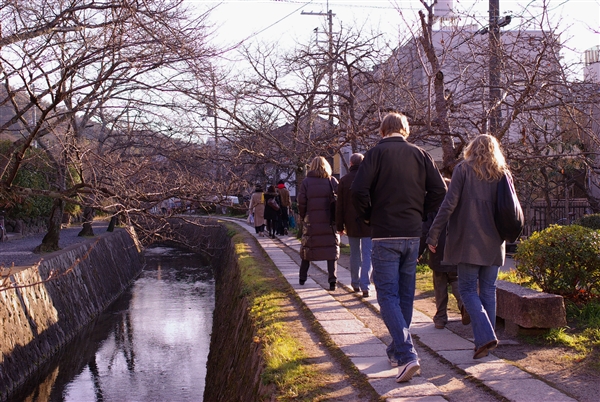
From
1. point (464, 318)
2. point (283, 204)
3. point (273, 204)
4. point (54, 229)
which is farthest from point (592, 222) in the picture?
point (54, 229)

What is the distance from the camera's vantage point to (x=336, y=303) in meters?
7.78

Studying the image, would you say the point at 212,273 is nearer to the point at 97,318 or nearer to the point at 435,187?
the point at 97,318

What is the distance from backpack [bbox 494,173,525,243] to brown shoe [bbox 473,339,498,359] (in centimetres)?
80

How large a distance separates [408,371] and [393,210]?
3.70 ft

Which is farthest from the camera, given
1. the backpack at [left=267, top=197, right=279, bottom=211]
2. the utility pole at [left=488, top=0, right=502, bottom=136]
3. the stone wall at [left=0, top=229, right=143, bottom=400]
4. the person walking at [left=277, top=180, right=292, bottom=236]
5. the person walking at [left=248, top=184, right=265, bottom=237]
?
the person walking at [left=248, top=184, right=265, bottom=237]

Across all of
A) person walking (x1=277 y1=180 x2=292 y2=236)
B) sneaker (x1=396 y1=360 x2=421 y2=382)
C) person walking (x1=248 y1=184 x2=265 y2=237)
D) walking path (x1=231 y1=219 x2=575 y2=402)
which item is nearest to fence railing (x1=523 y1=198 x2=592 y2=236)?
person walking (x1=277 y1=180 x2=292 y2=236)

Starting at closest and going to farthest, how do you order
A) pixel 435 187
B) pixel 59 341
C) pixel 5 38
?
pixel 435 187 → pixel 5 38 → pixel 59 341

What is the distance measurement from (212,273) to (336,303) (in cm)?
1873

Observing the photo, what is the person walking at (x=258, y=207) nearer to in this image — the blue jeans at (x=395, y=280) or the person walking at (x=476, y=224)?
the person walking at (x=476, y=224)

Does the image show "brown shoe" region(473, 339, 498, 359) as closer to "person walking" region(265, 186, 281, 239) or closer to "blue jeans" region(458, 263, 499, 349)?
"blue jeans" region(458, 263, 499, 349)

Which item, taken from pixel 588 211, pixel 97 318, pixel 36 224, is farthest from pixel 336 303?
pixel 36 224

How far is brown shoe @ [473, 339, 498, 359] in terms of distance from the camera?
5004mm

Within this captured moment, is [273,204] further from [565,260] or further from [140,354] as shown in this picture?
[565,260]

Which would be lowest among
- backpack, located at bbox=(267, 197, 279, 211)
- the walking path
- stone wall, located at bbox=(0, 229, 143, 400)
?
stone wall, located at bbox=(0, 229, 143, 400)
